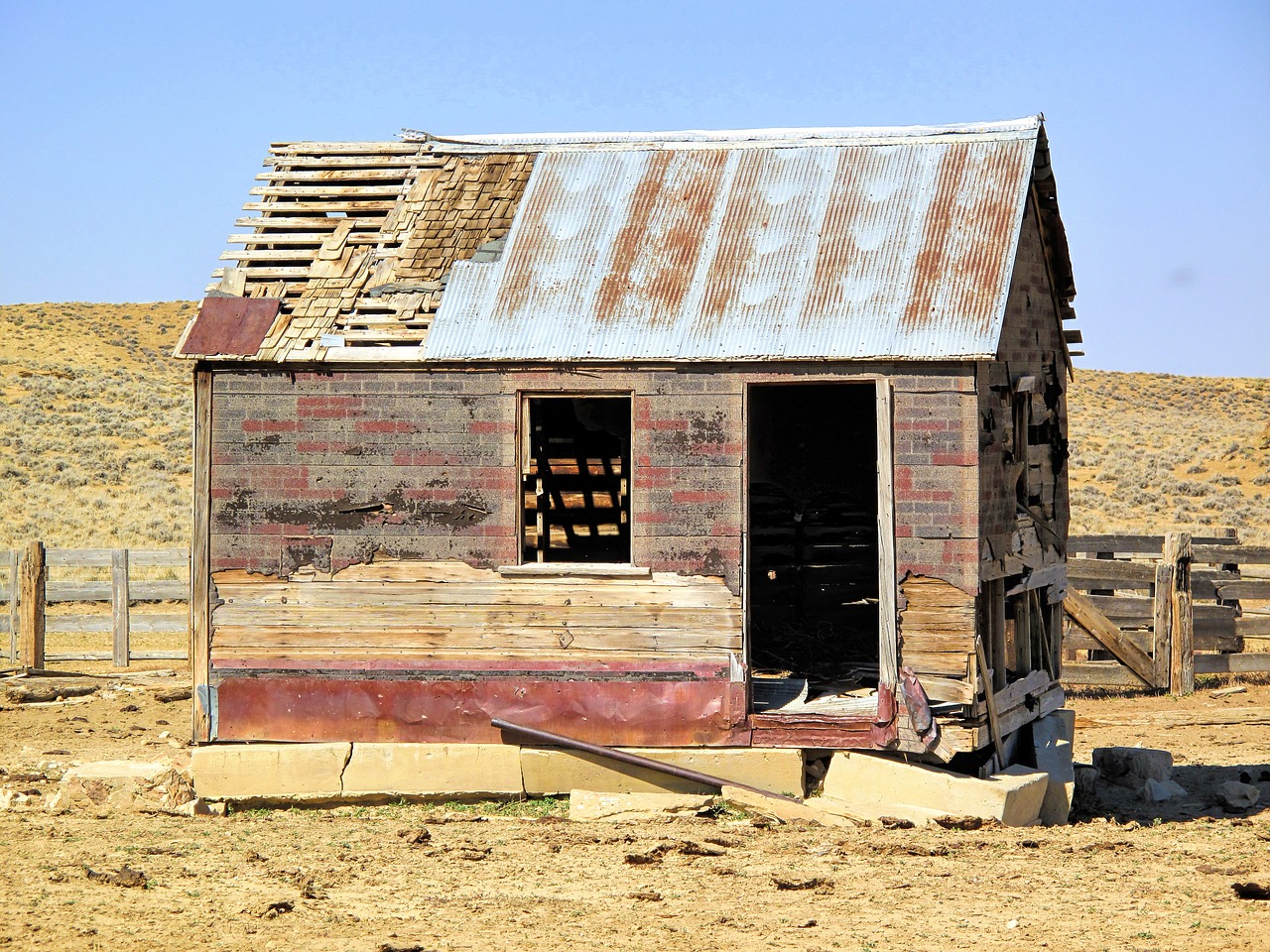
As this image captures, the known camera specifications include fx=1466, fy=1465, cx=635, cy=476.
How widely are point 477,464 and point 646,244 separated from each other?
2.19m

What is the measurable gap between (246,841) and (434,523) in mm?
2543

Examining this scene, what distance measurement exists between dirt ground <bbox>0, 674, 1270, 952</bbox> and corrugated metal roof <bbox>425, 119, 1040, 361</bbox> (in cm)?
333

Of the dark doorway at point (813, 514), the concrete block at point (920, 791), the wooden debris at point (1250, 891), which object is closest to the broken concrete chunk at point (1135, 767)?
the concrete block at point (920, 791)

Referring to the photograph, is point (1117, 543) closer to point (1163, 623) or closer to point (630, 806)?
point (1163, 623)

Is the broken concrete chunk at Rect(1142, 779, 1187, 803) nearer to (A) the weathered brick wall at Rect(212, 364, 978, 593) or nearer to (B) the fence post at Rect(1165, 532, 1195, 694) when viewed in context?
(A) the weathered brick wall at Rect(212, 364, 978, 593)

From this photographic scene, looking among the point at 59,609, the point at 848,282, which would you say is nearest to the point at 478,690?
the point at 848,282

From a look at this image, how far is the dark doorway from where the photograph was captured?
14.3 metres

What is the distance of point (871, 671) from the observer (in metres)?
12.3

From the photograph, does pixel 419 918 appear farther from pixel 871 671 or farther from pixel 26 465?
pixel 26 465

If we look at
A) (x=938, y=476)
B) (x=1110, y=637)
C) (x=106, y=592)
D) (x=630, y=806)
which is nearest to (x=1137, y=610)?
(x=1110, y=637)

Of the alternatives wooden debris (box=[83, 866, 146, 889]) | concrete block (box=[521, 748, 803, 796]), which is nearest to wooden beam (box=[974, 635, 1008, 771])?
concrete block (box=[521, 748, 803, 796])

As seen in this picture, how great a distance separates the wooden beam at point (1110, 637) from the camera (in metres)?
16.2

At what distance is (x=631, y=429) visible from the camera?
35.8ft

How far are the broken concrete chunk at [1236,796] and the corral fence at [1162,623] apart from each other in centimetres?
455
